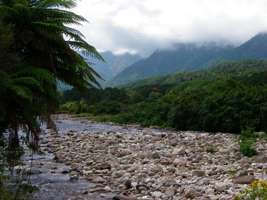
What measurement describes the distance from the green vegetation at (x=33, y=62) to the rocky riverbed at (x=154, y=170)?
3.53 meters

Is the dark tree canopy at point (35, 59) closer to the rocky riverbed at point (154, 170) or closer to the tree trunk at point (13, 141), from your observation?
the tree trunk at point (13, 141)

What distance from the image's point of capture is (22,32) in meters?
12.4

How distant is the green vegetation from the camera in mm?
11172

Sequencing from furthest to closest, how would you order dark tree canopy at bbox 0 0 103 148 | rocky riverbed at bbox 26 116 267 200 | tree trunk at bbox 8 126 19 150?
1. rocky riverbed at bbox 26 116 267 200
2. tree trunk at bbox 8 126 19 150
3. dark tree canopy at bbox 0 0 103 148

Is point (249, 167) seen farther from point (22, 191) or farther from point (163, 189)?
point (22, 191)

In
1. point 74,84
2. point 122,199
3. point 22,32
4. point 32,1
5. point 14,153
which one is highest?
point 32,1

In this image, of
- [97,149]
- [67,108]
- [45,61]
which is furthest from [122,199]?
[67,108]

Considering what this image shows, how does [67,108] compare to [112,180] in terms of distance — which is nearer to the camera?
[112,180]

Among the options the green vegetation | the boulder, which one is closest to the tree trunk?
the green vegetation

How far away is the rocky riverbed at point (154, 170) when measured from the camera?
15086mm

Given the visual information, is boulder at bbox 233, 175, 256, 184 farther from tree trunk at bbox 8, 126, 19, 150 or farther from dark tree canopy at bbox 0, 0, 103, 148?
tree trunk at bbox 8, 126, 19, 150

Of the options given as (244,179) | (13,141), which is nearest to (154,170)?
(244,179)

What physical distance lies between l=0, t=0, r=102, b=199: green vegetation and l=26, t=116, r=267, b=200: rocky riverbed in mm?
3531

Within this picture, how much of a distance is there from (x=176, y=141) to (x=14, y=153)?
740 inches
